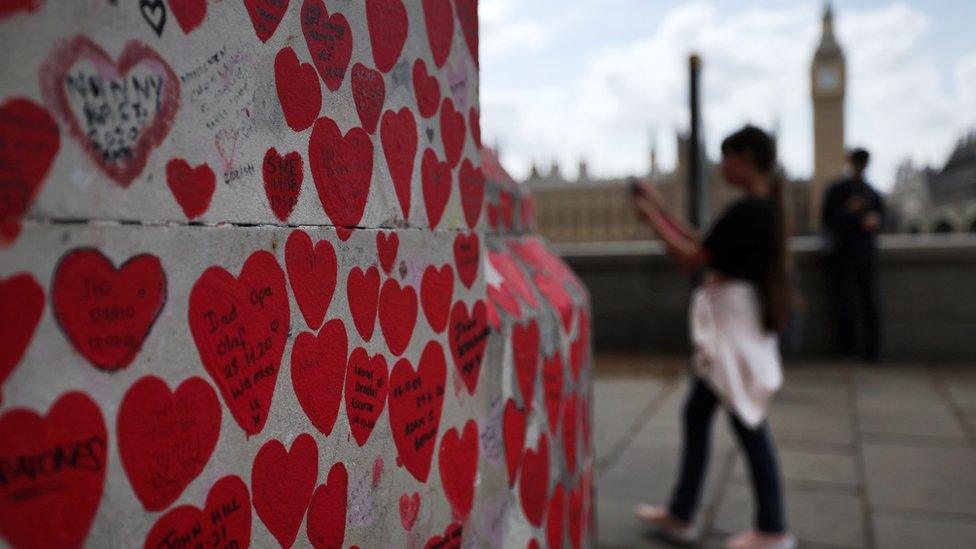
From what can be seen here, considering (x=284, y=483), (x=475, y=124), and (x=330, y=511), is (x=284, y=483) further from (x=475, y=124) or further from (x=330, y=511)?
(x=475, y=124)

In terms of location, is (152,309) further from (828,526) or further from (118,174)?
(828,526)

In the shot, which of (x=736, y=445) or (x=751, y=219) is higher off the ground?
(x=751, y=219)

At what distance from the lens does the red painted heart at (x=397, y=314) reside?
1104mm

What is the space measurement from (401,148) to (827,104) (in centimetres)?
7335

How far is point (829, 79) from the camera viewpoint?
67.2 metres

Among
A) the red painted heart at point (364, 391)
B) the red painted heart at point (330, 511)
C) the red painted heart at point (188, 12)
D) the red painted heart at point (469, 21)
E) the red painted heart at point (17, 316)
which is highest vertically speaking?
the red painted heart at point (469, 21)

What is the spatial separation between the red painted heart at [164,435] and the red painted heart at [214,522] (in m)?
0.02

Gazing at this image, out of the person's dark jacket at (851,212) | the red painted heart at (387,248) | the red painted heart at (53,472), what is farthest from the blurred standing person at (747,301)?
the person's dark jacket at (851,212)

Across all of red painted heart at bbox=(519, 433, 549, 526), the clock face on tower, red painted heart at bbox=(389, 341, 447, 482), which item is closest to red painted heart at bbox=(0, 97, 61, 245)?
red painted heart at bbox=(389, 341, 447, 482)

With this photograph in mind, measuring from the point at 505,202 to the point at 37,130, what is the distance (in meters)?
1.35

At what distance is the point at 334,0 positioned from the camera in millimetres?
997

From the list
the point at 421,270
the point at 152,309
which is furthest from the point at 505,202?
the point at 152,309

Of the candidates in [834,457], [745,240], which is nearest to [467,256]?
[745,240]

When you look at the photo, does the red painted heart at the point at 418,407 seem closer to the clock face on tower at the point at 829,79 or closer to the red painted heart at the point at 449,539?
the red painted heart at the point at 449,539
